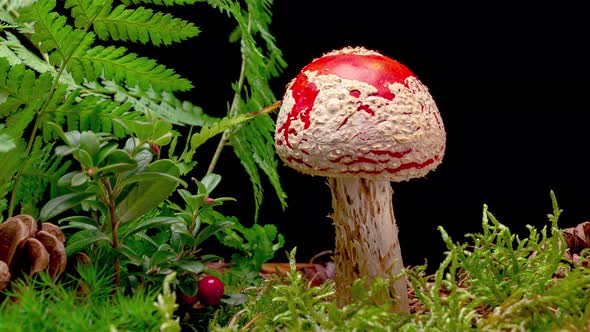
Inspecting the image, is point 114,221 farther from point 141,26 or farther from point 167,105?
point 167,105

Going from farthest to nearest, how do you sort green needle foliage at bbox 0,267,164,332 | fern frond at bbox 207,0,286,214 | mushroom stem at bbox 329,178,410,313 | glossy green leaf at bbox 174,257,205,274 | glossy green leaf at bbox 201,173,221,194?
fern frond at bbox 207,0,286,214, mushroom stem at bbox 329,178,410,313, glossy green leaf at bbox 201,173,221,194, glossy green leaf at bbox 174,257,205,274, green needle foliage at bbox 0,267,164,332

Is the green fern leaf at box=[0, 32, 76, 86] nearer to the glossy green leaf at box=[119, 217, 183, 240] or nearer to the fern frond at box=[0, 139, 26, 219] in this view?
the fern frond at box=[0, 139, 26, 219]

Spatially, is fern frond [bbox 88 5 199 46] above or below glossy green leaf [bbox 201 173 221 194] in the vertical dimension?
above

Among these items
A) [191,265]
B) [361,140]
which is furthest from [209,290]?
[361,140]

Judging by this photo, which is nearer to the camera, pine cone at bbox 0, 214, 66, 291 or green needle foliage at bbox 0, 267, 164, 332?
green needle foliage at bbox 0, 267, 164, 332

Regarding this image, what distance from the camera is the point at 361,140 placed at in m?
1.33

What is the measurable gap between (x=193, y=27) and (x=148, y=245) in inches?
19.1

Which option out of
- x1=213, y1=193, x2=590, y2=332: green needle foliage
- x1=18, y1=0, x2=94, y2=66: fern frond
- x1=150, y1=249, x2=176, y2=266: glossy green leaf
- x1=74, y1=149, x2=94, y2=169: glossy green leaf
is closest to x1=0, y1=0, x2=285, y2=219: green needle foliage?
x1=18, y1=0, x2=94, y2=66: fern frond

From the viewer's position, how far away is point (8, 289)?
3.89ft

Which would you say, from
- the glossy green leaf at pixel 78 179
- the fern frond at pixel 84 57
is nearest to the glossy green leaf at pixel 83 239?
the glossy green leaf at pixel 78 179

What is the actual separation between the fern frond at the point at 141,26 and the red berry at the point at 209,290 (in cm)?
53

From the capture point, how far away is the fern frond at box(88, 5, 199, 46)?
1.42 m

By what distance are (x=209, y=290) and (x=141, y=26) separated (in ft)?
1.91

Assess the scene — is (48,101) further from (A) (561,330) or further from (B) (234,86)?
(A) (561,330)
